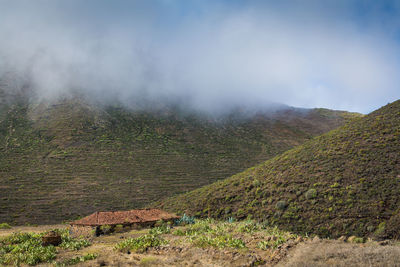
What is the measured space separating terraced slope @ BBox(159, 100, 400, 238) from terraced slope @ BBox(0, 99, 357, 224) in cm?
827

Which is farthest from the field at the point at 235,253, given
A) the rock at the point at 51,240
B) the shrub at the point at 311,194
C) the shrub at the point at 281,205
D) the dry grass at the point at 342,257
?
the shrub at the point at 281,205

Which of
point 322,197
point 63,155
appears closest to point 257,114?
point 63,155

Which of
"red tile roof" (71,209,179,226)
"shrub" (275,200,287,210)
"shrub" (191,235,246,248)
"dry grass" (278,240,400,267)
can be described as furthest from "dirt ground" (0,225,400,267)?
"shrub" (275,200,287,210)

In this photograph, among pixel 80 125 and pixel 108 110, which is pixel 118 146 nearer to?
pixel 80 125

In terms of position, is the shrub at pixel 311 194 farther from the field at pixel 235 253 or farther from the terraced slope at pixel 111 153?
the terraced slope at pixel 111 153

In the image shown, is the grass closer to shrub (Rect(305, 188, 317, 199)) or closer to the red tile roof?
the red tile roof

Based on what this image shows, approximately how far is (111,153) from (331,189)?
31457 mm

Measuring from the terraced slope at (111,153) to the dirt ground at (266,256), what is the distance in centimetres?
2015

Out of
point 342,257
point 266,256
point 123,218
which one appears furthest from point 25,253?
point 342,257

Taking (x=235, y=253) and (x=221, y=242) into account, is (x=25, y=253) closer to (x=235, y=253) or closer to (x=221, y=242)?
(x=221, y=242)

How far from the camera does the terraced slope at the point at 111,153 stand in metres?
32.8

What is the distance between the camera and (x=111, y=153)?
4369 centimetres

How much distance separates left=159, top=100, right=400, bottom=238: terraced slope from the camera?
16.7m

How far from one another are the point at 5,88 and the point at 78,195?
136ft
